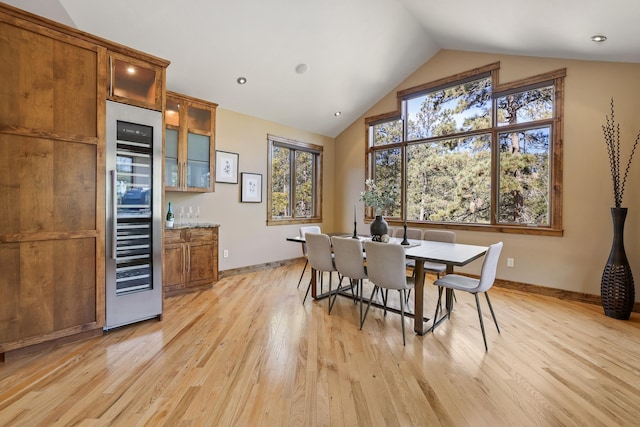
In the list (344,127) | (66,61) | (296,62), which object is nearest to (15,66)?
(66,61)

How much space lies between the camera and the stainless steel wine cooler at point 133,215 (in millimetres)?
2617

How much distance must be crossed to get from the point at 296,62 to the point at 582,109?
3.83 metres

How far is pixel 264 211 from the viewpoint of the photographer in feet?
17.8

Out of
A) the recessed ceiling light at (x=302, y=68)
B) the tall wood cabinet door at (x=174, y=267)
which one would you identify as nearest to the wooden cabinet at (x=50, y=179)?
the tall wood cabinet door at (x=174, y=267)

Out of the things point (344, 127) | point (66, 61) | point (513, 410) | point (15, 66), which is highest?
point (344, 127)

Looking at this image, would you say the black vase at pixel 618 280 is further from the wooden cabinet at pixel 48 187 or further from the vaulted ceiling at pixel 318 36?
the wooden cabinet at pixel 48 187

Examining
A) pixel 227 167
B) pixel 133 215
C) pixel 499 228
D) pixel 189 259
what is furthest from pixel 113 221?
pixel 499 228

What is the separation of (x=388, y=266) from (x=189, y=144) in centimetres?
327

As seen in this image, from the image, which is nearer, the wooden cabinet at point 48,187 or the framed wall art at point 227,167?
the wooden cabinet at point 48,187

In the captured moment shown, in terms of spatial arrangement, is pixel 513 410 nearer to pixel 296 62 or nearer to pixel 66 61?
pixel 66 61

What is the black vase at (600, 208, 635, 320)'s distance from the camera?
10.1 feet

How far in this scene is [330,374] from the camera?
81.9 inches

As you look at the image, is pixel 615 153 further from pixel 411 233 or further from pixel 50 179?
pixel 50 179

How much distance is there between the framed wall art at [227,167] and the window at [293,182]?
0.72m
